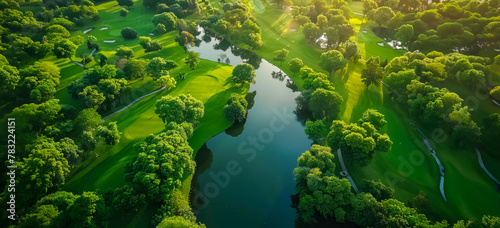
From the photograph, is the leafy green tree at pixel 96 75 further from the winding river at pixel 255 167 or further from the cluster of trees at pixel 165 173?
the winding river at pixel 255 167

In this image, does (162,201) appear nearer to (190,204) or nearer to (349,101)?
(190,204)

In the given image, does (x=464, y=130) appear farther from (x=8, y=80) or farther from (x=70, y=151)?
(x=8, y=80)

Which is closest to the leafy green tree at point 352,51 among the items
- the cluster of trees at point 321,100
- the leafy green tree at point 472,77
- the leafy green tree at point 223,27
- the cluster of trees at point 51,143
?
the cluster of trees at point 321,100

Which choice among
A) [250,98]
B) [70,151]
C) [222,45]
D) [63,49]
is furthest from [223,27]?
[70,151]

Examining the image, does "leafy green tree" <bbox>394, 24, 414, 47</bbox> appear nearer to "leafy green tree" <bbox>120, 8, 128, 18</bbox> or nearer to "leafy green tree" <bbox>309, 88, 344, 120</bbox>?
"leafy green tree" <bbox>309, 88, 344, 120</bbox>

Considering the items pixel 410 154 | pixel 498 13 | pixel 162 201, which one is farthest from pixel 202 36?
pixel 498 13

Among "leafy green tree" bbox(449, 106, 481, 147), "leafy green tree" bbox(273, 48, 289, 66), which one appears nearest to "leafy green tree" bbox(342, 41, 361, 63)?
"leafy green tree" bbox(273, 48, 289, 66)
